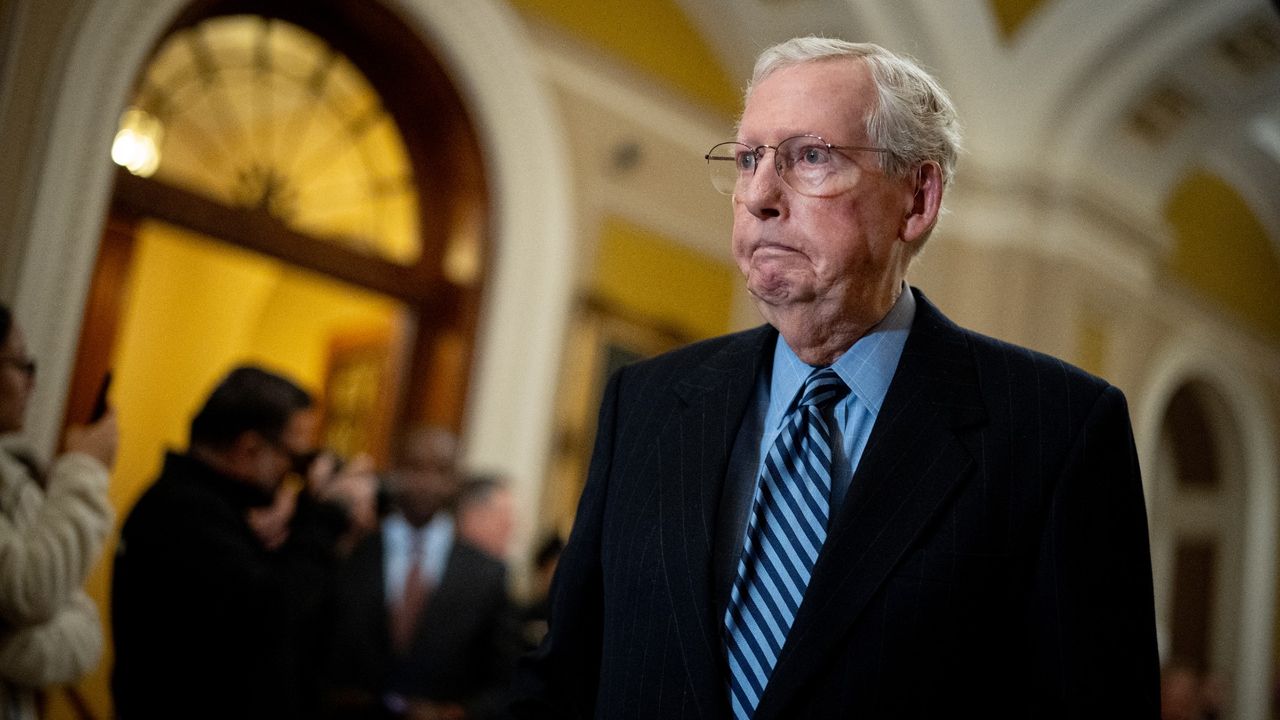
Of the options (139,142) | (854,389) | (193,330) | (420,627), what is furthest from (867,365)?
(193,330)

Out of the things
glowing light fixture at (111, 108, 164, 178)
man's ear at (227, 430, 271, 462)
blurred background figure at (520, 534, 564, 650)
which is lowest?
blurred background figure at (520, 534, 564, 650)

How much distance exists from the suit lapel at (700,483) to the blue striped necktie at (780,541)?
3 cm

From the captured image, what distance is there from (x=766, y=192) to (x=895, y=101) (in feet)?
0.62

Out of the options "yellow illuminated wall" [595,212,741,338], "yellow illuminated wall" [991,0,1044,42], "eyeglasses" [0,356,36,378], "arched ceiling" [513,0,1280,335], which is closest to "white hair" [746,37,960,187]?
"eyeglasses" [0,356,36,378]

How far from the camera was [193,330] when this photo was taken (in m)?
8.05

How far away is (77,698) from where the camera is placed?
11.7 feet

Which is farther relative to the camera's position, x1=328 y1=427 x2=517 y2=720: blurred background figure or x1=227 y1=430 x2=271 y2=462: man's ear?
x1=328 y1=427 x2=517 y2=720: blurred background figure

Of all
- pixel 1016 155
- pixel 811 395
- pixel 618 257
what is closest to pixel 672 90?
pixel 618 257

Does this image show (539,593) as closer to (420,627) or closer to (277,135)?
(420,627)

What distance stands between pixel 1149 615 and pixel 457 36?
17.0ft

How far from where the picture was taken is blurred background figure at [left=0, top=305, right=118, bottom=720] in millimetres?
2268

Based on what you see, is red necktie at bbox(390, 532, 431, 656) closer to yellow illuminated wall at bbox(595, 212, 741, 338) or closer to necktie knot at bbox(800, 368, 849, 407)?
yellow illuminated wall at bbox(595, 212, 741, 338)

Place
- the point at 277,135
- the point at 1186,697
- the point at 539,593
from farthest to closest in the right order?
1. the point at 1186,697
2. the point at 277,135
3. the point at 539,593

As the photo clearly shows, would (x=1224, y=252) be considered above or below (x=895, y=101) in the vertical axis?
above
